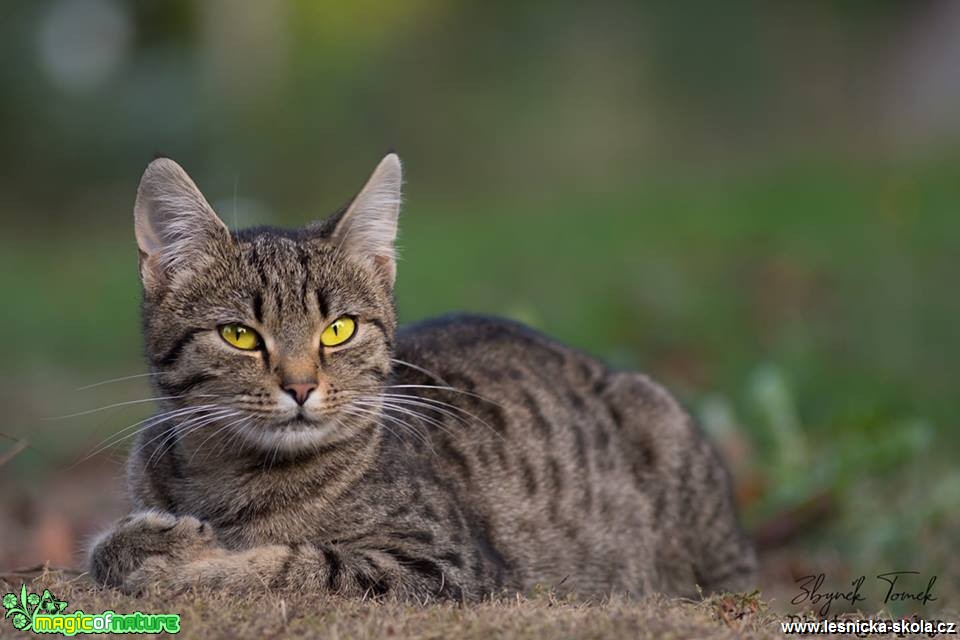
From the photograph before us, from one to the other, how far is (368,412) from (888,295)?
6.43 m

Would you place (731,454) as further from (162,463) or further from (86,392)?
(86,392)

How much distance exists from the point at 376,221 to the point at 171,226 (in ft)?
2.40

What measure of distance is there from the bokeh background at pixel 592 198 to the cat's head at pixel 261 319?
501 millimetres

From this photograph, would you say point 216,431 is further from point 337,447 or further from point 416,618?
point 416,618

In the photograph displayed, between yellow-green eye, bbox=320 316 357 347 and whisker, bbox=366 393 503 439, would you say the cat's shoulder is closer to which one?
whisker, bbox=366 393 503 439

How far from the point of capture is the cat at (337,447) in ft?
12.2

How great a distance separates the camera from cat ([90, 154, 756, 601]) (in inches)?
146

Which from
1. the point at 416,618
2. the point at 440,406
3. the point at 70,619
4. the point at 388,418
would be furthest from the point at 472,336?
the point at 70,619

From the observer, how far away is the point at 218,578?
3480mm

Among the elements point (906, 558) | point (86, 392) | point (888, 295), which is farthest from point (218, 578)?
point (888, 295)

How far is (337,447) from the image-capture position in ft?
13.2

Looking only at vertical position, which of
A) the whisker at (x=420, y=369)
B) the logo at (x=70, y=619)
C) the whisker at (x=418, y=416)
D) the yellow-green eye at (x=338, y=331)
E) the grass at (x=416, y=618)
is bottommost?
the grass at (x=416, y=618)
